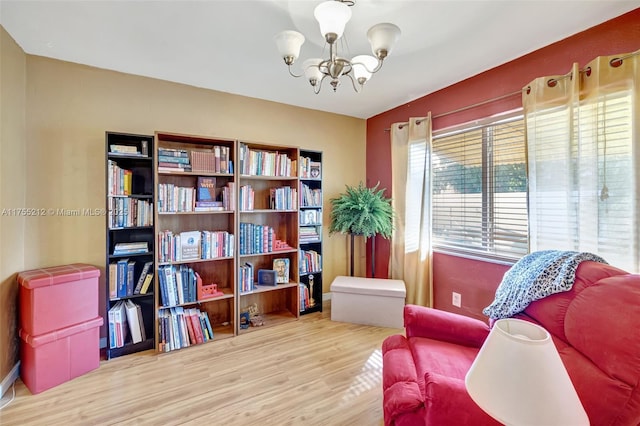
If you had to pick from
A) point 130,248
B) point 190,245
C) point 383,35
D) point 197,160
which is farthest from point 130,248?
point 383,35

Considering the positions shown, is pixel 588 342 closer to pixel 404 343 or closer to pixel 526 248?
pixel 404 343

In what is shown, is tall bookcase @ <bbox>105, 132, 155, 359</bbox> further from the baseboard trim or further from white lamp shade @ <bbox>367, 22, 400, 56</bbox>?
white lamp shade @ <bbox>367, 22, 400, 56</bbox>

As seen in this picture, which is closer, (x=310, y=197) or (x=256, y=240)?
(x=256, y=240)

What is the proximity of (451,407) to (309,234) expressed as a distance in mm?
2339

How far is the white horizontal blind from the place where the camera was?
232 cm

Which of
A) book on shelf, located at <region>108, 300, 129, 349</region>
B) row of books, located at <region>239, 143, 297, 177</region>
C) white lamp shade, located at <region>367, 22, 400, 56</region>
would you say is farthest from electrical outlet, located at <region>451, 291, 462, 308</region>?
book on shelf, located at <region>108, 300, 129, 349</region>

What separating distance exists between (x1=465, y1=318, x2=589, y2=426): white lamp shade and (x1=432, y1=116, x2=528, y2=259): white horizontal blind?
1880 millimetres

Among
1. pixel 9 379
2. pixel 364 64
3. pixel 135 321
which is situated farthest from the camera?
pixel 135 321

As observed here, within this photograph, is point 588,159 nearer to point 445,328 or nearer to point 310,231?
point 445,328

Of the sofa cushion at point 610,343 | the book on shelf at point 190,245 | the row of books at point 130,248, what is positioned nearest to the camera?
the sofa cushion at point 610,343

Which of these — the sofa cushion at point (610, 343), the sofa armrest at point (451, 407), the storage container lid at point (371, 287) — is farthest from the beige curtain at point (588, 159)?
the sofa armrest at point (451, 407)

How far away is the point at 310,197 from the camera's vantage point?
3250 mm

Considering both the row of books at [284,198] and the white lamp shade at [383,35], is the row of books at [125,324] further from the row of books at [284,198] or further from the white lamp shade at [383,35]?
the white lamp shade at [383,35]

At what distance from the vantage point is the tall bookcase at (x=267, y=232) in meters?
2.84
